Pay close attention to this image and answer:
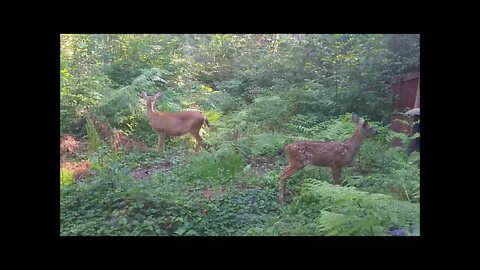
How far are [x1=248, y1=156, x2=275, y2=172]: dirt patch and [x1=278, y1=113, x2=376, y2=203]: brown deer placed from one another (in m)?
0.12

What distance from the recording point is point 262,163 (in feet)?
13.4

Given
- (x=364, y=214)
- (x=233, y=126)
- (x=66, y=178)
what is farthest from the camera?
(x=233, y=126)

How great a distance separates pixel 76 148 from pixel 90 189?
12.7 inches

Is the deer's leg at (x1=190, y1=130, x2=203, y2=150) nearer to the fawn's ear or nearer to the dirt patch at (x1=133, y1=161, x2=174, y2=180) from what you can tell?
the dirt patch at (x1=133, y1=161, x2=174, y2=180)

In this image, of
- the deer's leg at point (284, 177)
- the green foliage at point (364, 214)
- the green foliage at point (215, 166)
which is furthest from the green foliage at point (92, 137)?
the green foliage at point (364, 214)

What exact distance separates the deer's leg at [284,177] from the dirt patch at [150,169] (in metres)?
0.84

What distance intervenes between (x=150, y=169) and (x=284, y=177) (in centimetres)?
101

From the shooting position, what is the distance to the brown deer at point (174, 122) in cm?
422

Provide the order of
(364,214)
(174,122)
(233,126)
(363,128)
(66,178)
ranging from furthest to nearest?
(174,122)
(233,126)
(363,128)
(66,178)
(364,214)

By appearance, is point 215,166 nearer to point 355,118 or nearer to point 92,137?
point 92,137

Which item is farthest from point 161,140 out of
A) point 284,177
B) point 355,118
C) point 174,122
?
point 355,118

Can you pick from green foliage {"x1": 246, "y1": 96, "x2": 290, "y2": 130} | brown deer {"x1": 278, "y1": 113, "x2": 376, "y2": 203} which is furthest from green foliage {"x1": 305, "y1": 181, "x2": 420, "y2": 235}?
green foliage {"x1": 246, "y1": 96, "x2": 290, "y2": 130}
